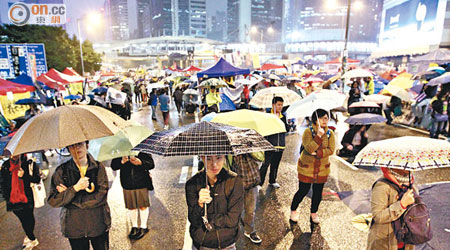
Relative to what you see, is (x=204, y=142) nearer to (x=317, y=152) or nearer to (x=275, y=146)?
(x=317, y=152)

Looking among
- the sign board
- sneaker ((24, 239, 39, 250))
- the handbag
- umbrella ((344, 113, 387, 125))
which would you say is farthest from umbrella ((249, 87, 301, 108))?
the sign board

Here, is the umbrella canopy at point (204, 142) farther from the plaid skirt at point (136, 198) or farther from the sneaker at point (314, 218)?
the sneaker at point (314, 218)

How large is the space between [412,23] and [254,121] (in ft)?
143

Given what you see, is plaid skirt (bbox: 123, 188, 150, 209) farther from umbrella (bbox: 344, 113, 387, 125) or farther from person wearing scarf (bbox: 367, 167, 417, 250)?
umbrella (bbox: 344, 113, 387, 125)

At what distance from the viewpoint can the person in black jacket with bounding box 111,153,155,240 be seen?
4039mm

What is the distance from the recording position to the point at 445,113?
862 centimetres

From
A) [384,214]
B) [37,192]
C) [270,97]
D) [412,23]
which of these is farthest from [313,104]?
[412,23]

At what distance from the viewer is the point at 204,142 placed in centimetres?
227

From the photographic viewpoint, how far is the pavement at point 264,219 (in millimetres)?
4082

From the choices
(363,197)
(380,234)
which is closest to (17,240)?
(380,234)

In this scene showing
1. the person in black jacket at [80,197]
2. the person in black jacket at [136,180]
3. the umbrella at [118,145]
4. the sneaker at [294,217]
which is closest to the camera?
the person in black jacket at [80,197]

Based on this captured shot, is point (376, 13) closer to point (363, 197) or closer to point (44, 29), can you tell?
point (44, 29)

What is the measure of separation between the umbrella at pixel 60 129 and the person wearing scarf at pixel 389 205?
2645 mm

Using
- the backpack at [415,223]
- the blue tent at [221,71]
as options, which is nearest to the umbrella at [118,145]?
the backpack at [415,223]
